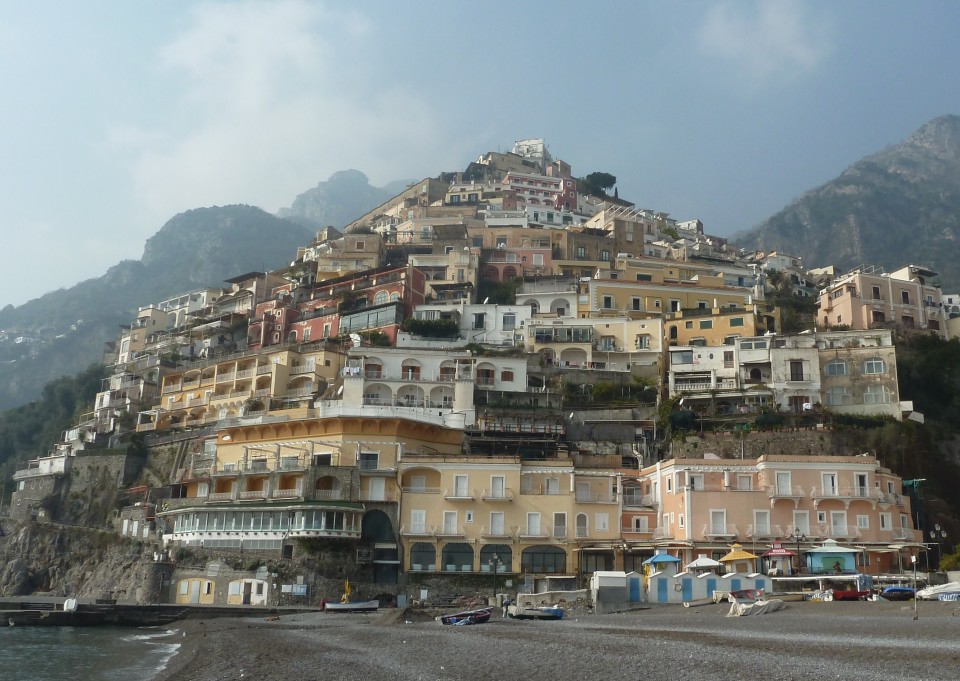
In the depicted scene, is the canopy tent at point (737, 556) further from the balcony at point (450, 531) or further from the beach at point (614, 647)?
the balcony at point (450, 531)

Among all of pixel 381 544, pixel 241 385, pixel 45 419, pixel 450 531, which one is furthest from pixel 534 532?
pixel 45 419

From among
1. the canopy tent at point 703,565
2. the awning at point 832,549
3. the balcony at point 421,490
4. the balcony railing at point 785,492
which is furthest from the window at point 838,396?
the balcony at point 421,490

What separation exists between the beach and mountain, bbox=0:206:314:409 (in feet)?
426

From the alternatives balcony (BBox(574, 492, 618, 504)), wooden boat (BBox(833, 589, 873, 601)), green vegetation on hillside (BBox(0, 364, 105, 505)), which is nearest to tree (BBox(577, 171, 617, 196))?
green vegetation on hillside (BBox(0, 364, 105, 505))

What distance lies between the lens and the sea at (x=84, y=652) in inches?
1184

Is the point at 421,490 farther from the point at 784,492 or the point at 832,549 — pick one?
the point at 832,549

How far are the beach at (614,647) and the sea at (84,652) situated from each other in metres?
1.26

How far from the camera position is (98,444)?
69.7m

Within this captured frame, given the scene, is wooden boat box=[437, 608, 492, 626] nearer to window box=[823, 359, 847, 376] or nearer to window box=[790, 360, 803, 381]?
window box=[790, 360, 803, 381]

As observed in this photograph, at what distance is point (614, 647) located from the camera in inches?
964

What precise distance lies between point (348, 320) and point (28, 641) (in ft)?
115

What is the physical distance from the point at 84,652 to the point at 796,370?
41.5 m

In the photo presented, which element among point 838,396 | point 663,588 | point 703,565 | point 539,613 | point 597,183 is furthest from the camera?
point 597,183

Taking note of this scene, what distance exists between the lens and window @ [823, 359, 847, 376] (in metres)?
57.8
